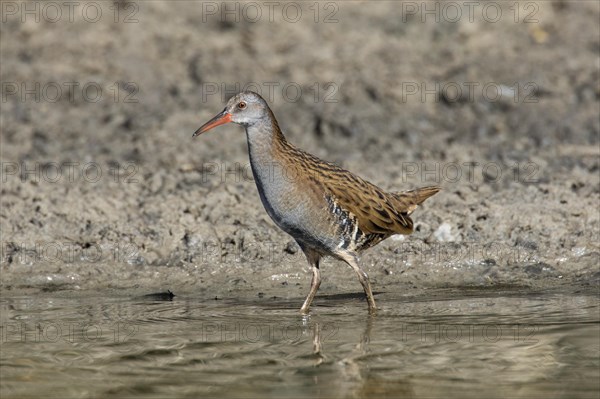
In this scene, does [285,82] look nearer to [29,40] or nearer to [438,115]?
[438,115]

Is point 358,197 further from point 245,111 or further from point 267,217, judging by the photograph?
point 267,217

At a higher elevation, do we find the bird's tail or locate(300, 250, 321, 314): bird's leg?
the bird's tail

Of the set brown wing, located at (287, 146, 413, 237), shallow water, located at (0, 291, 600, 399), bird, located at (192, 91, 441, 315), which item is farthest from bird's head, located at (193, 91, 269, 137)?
shallow water, located at (0, 291, 600, 399)

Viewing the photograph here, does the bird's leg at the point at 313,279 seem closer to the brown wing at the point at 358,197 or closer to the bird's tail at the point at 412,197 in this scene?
the brown wing at the point at 358,197

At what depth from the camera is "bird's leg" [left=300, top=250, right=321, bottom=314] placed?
7484 mm

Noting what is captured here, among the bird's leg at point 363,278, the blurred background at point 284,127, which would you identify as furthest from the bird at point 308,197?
the blurred background at point 284,127

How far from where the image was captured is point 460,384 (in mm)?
5809

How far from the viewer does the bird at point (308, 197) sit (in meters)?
7.22

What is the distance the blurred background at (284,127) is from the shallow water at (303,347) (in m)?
0.67

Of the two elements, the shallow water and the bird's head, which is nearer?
the shallow water

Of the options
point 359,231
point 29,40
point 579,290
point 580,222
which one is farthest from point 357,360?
point 29,40

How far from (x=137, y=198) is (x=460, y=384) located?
12.8 ft

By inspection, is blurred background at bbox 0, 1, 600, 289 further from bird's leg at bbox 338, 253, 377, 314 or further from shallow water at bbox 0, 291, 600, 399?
bird's leg at bbox 338, 253, 377, 314

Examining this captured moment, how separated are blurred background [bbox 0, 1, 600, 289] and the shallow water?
26.3 inches
